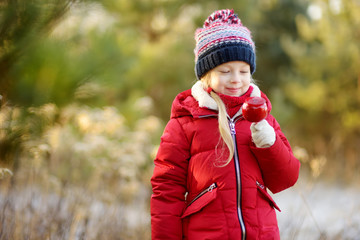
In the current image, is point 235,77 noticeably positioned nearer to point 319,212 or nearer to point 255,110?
point 255,110

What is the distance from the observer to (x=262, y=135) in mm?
1475

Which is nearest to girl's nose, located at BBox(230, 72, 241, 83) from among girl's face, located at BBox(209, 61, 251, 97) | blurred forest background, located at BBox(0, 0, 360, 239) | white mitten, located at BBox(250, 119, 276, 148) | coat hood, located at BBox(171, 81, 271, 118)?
girl's face, located at BBox(209, 61, 251, 97)

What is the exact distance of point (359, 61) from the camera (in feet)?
26.6

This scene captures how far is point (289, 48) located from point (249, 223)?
337 inches

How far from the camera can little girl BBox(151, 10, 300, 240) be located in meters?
1.51

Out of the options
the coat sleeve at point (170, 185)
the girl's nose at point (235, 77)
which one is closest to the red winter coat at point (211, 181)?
the coat sleeve at point (170, 185)

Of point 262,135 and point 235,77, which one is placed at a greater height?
point 235,77

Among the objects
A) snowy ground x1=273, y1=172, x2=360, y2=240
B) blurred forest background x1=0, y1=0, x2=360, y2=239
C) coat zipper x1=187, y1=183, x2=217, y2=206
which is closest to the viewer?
coat zipper x1=187, y1=183, x2=217, y2=206

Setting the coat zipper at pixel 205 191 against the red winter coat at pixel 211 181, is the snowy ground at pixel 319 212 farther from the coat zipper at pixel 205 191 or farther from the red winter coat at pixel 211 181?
the coat zipper at pixel 205 191

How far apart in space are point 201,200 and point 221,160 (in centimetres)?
17

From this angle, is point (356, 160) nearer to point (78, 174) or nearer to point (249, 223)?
point (78, 174)

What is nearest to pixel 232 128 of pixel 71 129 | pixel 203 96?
pixel 203 96

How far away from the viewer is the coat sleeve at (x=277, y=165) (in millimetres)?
1521

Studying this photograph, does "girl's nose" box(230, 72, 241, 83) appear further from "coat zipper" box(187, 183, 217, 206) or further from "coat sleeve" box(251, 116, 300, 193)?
"coat zipper" box(187, 183, 217, 206)
